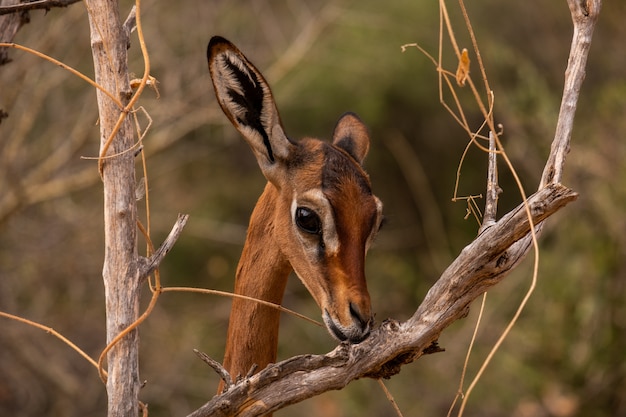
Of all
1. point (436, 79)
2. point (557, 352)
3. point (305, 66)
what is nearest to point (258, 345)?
point (557, 352)

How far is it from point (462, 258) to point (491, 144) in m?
0.48

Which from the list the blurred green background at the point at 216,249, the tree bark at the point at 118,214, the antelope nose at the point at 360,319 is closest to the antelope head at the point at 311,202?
the antelope nose at the point at 360,319

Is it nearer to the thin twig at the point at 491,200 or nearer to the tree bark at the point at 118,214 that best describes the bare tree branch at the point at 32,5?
the tree bark at the point at 118,214

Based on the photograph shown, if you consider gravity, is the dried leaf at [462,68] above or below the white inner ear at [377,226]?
above

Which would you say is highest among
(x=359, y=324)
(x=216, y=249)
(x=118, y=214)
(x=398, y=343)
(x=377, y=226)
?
(x=118, y=214)

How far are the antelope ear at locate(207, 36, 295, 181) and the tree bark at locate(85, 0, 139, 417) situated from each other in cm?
47

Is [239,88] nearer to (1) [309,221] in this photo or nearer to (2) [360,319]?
(1) [309,221]

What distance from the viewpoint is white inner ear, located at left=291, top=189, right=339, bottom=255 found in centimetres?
412

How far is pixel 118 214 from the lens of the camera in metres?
3.37

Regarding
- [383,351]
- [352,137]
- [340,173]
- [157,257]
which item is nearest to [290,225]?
[340,173]

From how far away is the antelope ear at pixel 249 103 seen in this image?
12.8 feet

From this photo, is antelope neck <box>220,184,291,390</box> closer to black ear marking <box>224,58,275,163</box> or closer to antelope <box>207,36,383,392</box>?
antelope <box>207,36,383,392</box>

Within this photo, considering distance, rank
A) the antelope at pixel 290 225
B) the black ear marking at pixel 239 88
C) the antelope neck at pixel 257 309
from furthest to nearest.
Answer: the antelope neck at pixel 257 309 < the antelope at pixel 290 225 < the black ear marking at pixel 239 88

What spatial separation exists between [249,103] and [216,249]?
381 inches
